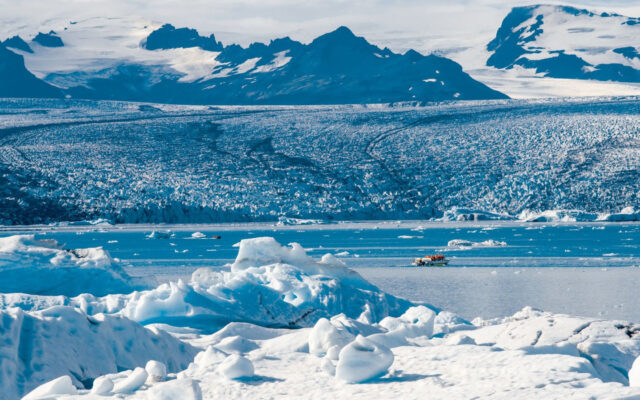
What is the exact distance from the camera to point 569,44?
164125 millimetres

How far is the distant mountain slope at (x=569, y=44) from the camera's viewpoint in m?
154

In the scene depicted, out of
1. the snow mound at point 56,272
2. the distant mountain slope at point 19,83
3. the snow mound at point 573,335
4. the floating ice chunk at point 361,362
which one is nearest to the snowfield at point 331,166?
the snow mound at point 56,272

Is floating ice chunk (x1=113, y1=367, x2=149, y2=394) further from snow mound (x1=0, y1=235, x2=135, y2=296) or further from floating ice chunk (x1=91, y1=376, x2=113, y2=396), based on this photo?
snow mound (x1=0, y1=235, x2=135, y2=296)

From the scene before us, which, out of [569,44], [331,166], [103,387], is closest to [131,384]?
[103,387]

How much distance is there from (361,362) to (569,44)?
16880 cm

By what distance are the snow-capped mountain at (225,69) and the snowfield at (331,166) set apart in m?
59.0

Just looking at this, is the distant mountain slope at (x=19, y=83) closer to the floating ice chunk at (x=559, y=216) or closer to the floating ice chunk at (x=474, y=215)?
the floating ice chunk at (x=474, y=215)

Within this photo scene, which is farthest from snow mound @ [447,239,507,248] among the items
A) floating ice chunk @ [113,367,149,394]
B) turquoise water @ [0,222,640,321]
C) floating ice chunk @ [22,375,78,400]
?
floating ice chunk @ [22,375,78,400]

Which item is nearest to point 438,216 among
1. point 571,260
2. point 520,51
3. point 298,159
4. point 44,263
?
point 298,159

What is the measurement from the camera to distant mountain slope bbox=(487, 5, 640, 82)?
506 ft

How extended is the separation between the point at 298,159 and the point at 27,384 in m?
39.7

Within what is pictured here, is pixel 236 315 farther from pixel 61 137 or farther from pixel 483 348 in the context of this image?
pixel 61 137

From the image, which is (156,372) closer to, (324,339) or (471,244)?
(324,339)

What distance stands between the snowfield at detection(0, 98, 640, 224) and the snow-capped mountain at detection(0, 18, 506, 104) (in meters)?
59.0
